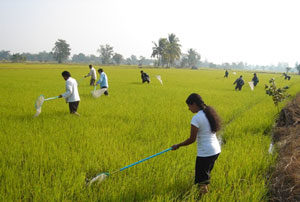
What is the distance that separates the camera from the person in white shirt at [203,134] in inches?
74.3

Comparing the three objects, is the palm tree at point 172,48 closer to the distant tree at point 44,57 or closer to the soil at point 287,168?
the soil at point 287,168

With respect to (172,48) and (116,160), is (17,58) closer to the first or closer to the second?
(172,48)

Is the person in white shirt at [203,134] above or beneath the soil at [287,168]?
above

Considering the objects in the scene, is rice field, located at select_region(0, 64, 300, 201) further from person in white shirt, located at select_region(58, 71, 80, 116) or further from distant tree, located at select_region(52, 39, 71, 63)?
distant tree, located at select_region(52, 39, 71, 63)

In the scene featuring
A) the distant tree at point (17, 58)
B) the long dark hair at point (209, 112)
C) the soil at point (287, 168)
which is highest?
the distant tree at point (17, 58)

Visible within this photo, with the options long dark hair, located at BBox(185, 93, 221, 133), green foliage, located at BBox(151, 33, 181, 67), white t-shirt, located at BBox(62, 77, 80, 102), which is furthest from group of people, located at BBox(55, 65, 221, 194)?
green foliage, located at BBox(151, 33, 181, 67)

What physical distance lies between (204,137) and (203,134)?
0.11 ft

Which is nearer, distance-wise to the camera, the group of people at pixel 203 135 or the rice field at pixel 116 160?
the group of people at pixel 203 135

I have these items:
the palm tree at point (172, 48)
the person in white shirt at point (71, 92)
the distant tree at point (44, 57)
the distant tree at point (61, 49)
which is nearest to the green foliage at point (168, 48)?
the palm tree at point (172, 48)

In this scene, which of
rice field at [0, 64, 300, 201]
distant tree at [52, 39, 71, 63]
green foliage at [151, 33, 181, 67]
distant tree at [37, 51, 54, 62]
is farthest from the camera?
distant tree at [37, 51, 54, 62]

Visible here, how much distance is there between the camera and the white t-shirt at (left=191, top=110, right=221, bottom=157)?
189 cm

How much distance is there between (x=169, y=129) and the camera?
14.0 ft

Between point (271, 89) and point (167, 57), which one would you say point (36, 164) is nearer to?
point (271, 89)

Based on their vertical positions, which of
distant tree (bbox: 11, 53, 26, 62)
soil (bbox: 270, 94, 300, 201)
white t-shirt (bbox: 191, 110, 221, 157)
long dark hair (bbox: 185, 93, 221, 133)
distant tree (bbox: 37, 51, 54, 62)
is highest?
distant tree (bbox: 37, 51, 54, 62)
